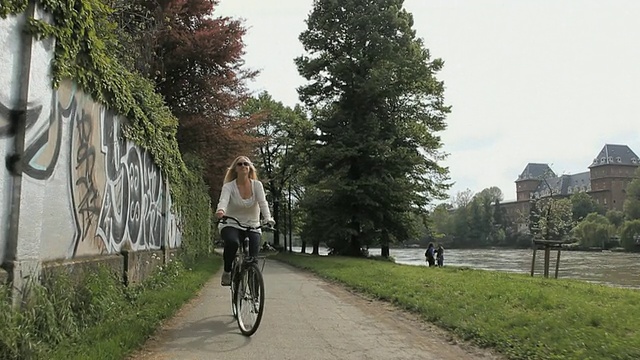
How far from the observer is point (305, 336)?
18.6 ft

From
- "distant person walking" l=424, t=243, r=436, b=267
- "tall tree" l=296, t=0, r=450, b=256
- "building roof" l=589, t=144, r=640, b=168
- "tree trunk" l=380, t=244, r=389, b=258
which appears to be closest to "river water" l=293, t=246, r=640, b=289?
"distant person walking" l=424, t=243, r=436, b=267

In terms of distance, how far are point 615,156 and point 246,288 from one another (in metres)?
135

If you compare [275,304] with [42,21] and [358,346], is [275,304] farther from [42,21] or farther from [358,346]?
[42,21]

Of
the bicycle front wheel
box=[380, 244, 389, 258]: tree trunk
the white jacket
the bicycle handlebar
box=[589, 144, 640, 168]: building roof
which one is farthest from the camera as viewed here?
box=[589, 144, 640, 168]: building roof

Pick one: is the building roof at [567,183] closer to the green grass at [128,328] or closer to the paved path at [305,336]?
the paved path at [305,336]

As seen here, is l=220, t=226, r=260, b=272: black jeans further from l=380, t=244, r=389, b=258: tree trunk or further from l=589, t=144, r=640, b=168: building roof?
l=589, t=144, r=640, b=168: building roof

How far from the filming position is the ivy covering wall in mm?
4988

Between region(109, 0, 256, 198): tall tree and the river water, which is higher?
region(109, 0, 256, 198): tall tree

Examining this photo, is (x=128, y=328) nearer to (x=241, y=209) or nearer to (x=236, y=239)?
(x=236, y=239)

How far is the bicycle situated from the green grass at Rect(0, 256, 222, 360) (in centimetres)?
94

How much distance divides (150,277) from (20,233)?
16.8 feet

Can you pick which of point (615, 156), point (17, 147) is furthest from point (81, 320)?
point (615, 156)

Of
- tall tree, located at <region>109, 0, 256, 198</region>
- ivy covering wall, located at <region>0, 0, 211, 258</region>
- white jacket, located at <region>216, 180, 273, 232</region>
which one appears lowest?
white jacket, located at <region>216, 180, 273, 232</region>

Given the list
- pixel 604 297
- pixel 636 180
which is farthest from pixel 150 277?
pixel 636 180
